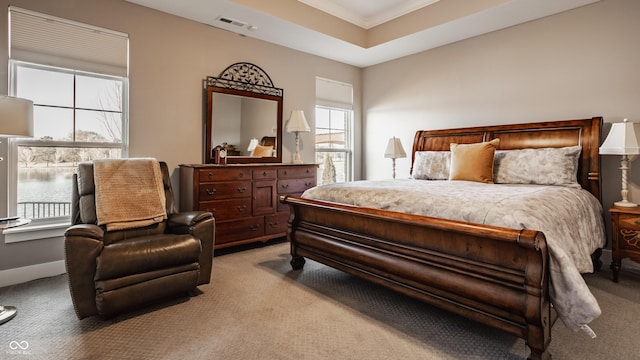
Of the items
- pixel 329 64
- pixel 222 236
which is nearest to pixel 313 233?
pixel 222 236

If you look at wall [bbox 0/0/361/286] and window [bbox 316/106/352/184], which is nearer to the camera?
wall [bbox 0/0/361/286]

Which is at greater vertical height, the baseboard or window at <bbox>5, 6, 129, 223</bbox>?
window at <bbox>5, 6, 129, 223</bbox>

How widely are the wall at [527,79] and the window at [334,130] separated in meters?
0.51

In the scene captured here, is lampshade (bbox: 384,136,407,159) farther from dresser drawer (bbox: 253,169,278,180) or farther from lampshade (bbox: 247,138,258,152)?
lampshade (bbox: 247,138,258,152)

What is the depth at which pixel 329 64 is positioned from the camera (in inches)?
208

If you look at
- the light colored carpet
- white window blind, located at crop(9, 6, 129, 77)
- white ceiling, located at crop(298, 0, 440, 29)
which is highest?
white ceiling, located at crop(298, 0, 440, 29)

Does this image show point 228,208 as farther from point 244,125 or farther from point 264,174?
point 244,125

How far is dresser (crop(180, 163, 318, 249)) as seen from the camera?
354cm

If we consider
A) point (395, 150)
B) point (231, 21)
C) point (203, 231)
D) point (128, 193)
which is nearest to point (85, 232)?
point (128, 193)

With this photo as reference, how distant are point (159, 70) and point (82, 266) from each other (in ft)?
7.53

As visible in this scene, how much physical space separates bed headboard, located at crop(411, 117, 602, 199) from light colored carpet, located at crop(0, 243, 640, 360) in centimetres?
109

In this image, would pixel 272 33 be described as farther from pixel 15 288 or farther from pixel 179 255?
pixel 15 288

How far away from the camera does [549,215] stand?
1921 millimetres

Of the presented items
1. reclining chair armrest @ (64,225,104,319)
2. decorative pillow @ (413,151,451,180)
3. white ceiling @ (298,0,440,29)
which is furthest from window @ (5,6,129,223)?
decorative pillow @ (413,151,451,180)
